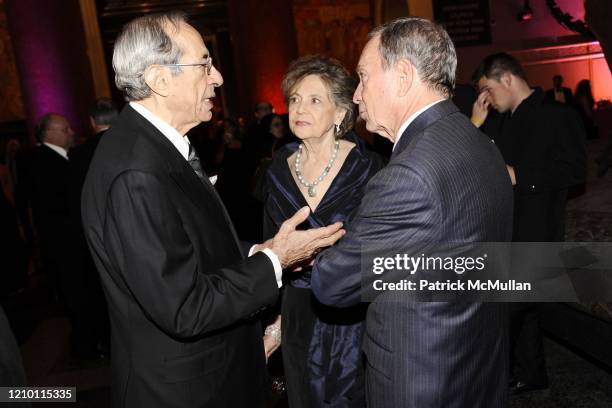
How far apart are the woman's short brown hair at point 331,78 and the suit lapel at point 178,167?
3.99 feet

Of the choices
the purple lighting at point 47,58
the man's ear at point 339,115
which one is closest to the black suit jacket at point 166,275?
the man's ear at point 339,115

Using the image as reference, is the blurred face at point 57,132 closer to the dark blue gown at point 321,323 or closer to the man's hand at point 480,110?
the dark blue gown at point 321,323

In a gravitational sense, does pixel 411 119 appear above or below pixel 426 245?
above

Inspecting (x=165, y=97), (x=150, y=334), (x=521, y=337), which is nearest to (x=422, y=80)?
(x=165, y=97)

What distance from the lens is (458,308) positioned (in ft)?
5.16

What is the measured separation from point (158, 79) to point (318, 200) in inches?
46.3

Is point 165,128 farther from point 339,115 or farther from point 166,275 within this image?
point 339,115

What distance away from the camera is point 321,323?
98.2 inches

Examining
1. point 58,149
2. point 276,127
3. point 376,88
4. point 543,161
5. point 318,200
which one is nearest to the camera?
Result: point 376,88

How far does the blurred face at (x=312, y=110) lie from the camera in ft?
8.79

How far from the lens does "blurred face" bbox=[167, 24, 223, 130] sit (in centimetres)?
167

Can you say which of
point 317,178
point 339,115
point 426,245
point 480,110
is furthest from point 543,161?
point 426,245

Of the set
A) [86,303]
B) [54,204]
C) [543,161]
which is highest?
[543,161]

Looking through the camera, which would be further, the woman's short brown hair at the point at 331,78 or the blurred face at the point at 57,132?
the blurred face at the point at 57,132
